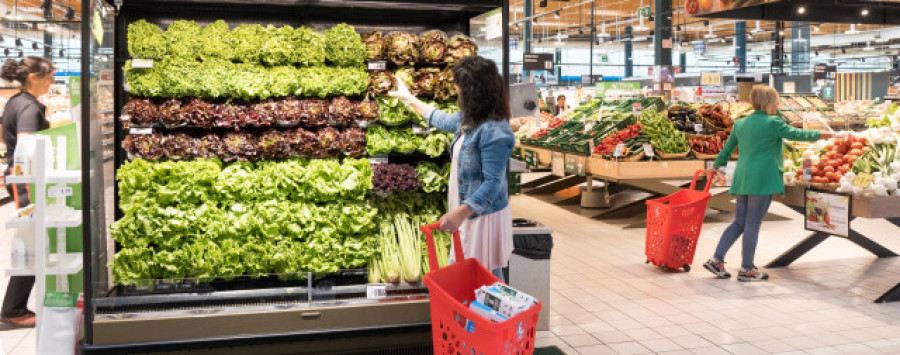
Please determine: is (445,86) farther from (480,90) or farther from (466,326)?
(466,326)

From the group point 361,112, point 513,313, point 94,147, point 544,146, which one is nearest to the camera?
point 513,313

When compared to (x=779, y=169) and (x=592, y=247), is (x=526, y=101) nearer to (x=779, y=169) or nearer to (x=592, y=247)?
(x=779, y=169)

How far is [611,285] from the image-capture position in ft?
18.9

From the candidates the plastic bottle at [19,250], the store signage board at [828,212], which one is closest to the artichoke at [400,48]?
the plastic bottle at [19,250]

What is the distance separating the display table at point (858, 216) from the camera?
5.29 metres

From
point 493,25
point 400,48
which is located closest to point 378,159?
point 400,48

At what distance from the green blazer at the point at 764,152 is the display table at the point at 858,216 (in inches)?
16.2

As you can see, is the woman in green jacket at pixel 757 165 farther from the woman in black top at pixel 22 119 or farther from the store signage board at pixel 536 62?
the store signage board at pixel 536 62

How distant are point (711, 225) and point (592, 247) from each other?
79.8 inches

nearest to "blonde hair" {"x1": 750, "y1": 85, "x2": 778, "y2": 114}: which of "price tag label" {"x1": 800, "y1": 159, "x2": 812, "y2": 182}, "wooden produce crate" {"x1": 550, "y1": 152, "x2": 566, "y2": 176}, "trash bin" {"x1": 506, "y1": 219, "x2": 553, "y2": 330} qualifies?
"price tag label" {"x1": 800, "y1": 159, "x2": 812, "y2": 182}

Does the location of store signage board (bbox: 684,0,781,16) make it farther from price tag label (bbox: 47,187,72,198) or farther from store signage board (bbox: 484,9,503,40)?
price tag label (bbox: 47,187,72,198)

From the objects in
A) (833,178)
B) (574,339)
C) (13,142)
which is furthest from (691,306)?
(13,142)

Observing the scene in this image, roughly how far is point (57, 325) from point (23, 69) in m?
2.15

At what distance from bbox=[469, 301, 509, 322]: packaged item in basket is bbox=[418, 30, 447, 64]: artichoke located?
1.87 m
